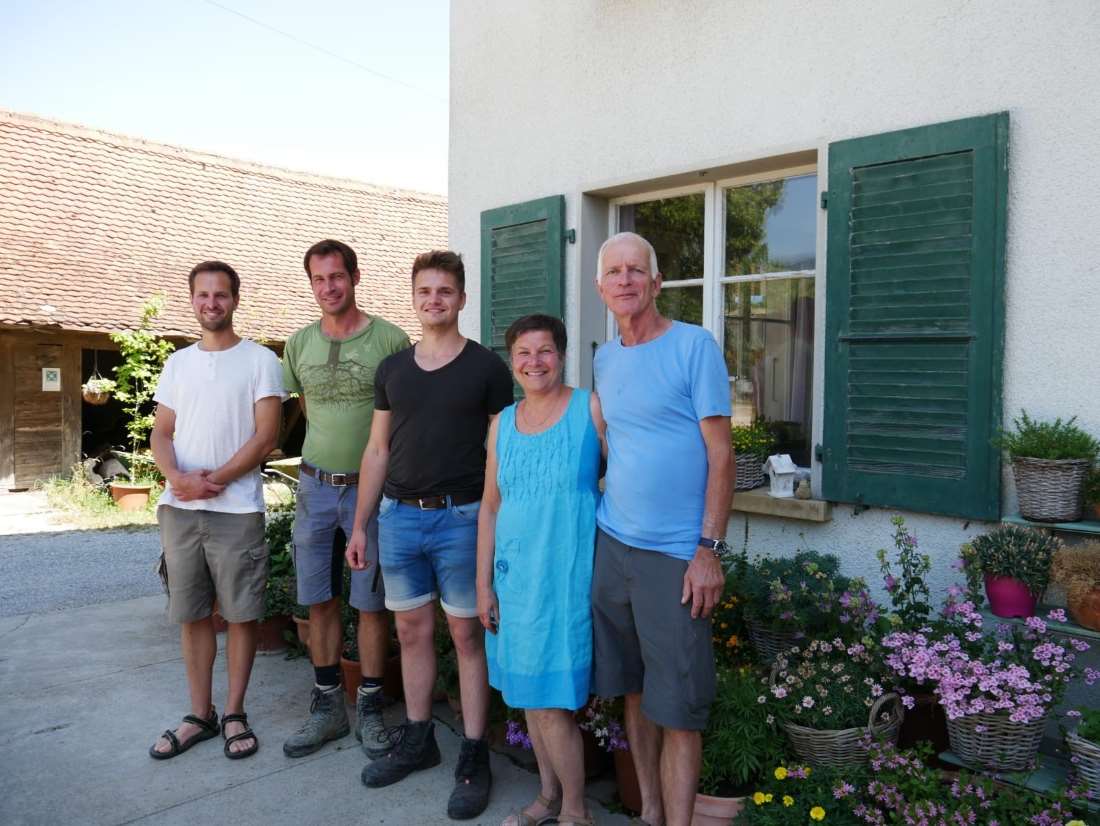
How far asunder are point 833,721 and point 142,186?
13925 millimetres

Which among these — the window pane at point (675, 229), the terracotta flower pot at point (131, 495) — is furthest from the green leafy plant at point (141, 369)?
the window pane at point (675, 229)

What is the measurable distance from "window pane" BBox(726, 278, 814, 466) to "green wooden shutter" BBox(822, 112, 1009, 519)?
42cm

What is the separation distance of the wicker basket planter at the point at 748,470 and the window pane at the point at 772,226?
0.91 m

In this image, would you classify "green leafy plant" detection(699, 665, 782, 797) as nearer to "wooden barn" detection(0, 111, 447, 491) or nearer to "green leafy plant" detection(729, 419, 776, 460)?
"green leafy plant" detection(729, 419, 776, 460)

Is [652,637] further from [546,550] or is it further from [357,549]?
[357,549]

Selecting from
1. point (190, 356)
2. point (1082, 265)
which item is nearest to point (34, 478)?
point (190, 356)

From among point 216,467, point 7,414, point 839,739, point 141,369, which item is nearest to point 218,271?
point 216,467

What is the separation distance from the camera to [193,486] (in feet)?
11.0

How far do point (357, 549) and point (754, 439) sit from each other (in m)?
1.90

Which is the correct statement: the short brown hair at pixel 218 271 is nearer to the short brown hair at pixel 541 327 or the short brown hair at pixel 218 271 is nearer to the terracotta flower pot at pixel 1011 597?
the short brown hair at pixel 541 327

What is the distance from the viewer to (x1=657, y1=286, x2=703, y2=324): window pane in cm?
448

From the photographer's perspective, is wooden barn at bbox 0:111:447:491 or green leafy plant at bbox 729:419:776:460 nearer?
green leafy plant at bbox 729:419:776:460

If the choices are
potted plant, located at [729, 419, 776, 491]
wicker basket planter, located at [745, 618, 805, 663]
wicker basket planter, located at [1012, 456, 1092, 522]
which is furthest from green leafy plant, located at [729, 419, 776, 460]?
wicker basket planter, located at [1012, 456, 1092, 522]

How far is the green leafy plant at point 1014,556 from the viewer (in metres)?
2.88
